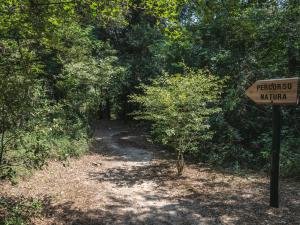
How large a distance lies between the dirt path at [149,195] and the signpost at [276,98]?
24.0 inches

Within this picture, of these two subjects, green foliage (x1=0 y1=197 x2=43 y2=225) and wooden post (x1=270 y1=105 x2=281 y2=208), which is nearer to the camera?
green foliage (x1=0 y1=197 x2=43 y2=225)

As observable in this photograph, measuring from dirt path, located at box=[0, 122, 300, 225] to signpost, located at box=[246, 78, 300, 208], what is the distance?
2.00 feet

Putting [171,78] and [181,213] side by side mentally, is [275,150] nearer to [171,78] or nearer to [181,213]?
[181,213]

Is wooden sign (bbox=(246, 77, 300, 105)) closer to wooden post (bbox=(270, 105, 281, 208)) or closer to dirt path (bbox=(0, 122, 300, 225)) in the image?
wooden post (bbox=(270, 105, 281, 208))

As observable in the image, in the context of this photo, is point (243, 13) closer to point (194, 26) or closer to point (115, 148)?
point (194, 26)

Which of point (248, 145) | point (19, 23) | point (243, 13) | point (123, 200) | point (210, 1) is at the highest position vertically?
point (243, 13)

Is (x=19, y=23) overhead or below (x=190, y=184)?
overhead

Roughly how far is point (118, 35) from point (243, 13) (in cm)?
1267

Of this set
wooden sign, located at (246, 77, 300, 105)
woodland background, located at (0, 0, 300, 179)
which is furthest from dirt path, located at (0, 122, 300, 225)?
wooden sign, located at (246, 77, 300, 105)

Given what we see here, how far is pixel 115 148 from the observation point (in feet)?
51.3

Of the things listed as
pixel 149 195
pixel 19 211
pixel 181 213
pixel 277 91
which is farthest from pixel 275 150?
pixel 19 211

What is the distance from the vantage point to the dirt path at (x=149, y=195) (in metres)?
6.94

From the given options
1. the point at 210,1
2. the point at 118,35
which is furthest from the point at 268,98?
the point at 118,35

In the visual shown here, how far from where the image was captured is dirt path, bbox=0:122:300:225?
694 cm
